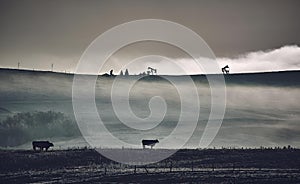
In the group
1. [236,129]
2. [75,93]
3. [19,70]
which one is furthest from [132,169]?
[19,70]

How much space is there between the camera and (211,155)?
157 ft

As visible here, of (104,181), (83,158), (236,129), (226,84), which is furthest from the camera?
(226,84)

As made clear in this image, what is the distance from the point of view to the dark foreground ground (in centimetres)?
3981

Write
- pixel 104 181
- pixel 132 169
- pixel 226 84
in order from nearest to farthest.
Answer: pixel 104 181 → pixel 132 169 → pixel 226 84

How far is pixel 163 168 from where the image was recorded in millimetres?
43500

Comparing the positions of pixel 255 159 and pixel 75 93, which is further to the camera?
pixel 75 93

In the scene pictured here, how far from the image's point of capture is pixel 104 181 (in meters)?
39.6

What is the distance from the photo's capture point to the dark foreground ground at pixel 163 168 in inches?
1567

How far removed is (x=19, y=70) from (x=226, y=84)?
80.6 feet

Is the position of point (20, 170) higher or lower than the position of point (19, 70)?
lower

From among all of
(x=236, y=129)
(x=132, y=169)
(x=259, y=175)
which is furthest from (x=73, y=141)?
(x=259, y=175)

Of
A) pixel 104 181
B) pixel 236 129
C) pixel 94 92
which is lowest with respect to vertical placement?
pixel 104 181

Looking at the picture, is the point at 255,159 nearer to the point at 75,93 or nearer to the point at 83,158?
the point at 83,158

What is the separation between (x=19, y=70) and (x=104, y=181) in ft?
150
